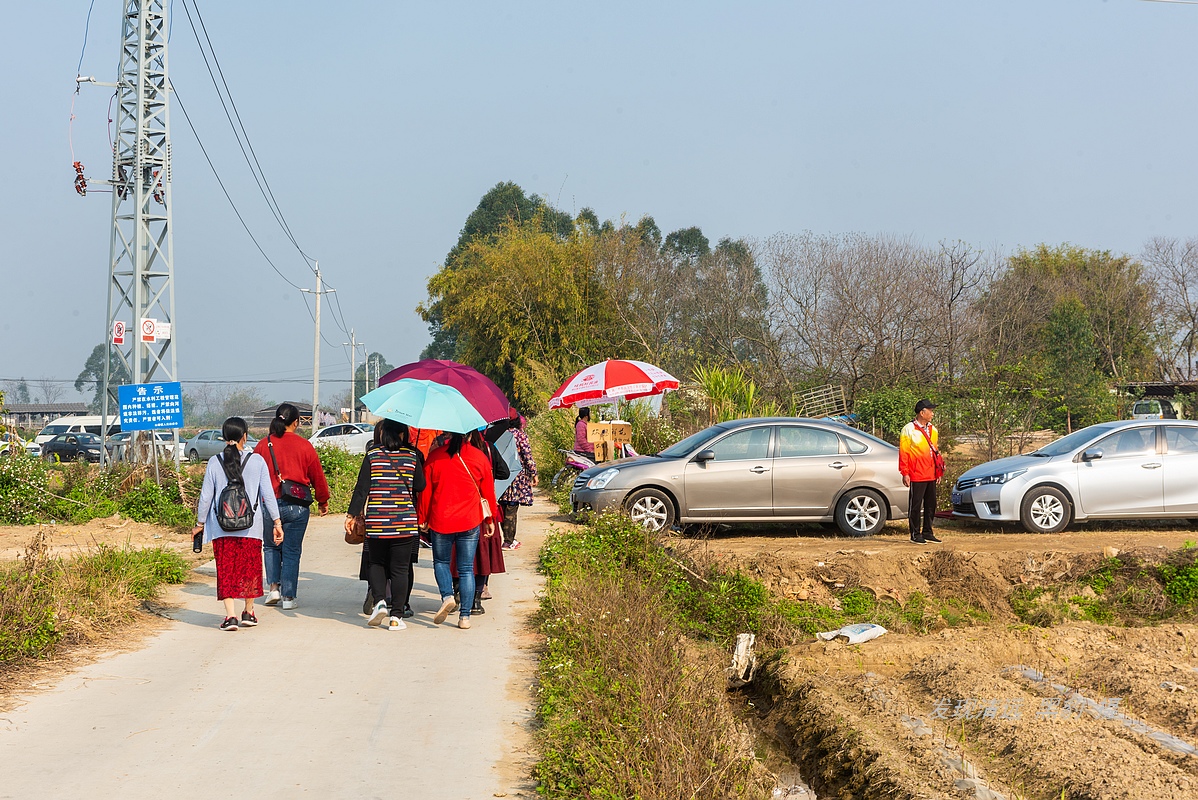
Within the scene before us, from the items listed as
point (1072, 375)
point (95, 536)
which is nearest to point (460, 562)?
point (95, 536)

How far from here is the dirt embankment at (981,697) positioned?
5168mm

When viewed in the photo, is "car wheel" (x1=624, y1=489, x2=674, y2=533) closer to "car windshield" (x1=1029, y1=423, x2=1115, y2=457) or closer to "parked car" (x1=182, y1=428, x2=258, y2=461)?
"car windshield" (x1=1029, y1=423, x2=1115, y2=457)

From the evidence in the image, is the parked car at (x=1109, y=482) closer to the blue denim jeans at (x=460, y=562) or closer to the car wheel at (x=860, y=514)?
the car wheel at (x=860, y=514)

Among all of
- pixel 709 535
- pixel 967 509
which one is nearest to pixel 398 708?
pixel 709 535

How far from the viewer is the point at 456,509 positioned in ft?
26.7

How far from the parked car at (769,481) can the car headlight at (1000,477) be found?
3.92 ft

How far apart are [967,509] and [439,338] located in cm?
5964

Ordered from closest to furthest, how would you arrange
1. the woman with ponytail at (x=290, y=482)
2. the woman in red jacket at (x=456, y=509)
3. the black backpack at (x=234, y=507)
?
the black backpack at (x=234, y=507), the woman in red jacket at (x=456, y=509), the woman with ponytail at (x=290, y=482)

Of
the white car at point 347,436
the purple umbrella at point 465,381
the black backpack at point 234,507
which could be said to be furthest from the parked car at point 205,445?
the black backpack at point 234,507

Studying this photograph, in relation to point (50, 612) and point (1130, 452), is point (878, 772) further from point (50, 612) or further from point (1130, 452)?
point (1130, 452)

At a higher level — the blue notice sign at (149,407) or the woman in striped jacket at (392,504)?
the blue notice sign at (149,407)

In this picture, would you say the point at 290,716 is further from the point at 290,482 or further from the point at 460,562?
the point at 290,482

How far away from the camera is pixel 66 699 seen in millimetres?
6172

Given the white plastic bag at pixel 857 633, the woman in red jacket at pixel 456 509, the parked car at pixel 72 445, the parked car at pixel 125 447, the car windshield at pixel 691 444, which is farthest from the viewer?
the parked car at pixel 72 445
